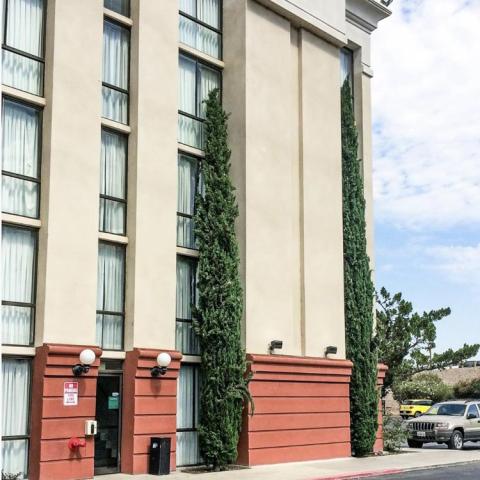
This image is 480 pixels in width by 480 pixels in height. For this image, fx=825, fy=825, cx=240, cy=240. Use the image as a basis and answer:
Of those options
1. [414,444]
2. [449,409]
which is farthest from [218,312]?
[449,409]

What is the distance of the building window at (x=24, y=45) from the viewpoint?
1908 centimetres

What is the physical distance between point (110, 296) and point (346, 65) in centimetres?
1399

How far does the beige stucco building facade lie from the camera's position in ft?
61.9

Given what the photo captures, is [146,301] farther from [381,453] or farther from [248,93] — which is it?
[381,453]

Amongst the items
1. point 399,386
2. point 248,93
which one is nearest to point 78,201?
point 248,93

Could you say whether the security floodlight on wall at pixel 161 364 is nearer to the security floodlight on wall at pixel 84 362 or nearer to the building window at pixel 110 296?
the building window at pixel 110 296

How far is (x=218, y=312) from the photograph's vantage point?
22.2 m

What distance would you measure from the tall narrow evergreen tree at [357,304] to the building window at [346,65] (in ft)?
5.62

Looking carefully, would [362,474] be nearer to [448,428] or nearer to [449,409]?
[448,428]

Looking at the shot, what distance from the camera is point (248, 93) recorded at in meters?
24.0

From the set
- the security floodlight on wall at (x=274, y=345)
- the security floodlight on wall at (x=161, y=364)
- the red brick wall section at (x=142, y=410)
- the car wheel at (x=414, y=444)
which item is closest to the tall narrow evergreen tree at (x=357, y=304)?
the security floodlight on wall at (x=274, y=345)

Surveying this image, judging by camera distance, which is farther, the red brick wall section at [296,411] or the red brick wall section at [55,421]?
the red brick wall section at [296,411]

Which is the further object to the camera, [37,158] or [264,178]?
[264,178]

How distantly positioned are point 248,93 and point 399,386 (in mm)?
42319
